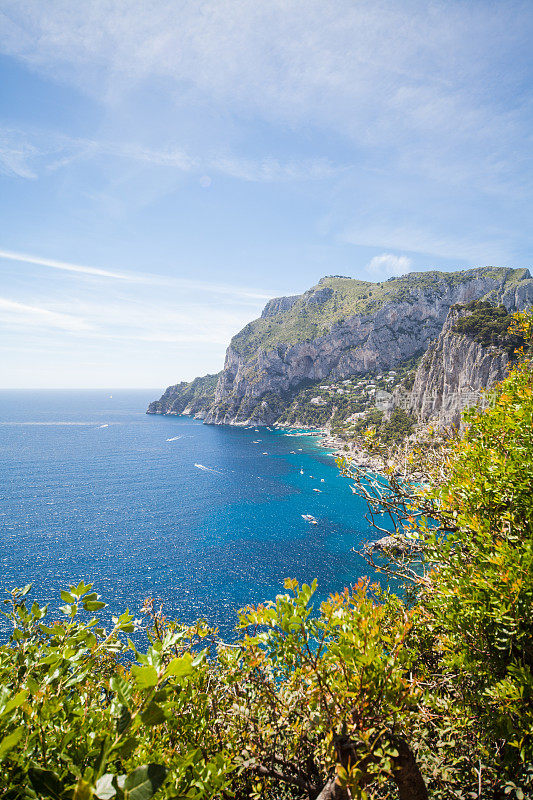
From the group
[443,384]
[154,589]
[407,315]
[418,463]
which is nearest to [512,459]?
[418,463]

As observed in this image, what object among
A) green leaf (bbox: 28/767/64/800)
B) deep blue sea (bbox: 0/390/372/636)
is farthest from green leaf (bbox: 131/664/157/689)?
deep blue sea (bbox: 0/390/372/636)

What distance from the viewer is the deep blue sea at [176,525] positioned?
152ft

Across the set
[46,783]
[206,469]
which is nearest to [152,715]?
[46,783]

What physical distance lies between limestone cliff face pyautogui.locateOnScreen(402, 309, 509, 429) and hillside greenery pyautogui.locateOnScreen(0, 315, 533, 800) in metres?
85.4

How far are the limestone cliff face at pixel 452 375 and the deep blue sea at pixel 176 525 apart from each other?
1391 inches

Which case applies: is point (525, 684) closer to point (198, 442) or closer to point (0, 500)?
point (0, 500)

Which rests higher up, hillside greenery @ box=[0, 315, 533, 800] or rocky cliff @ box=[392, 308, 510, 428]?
rocky cliff @ box=[392, 308, 510, 428]

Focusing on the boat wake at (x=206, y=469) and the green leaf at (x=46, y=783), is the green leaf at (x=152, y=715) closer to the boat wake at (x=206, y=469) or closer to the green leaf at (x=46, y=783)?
the green leaf at (x=46, y=783)

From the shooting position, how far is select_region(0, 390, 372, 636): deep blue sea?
46.3 m

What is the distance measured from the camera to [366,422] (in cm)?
13975

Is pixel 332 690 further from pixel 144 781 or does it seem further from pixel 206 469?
pixel 206 469

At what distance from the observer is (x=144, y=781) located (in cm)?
144

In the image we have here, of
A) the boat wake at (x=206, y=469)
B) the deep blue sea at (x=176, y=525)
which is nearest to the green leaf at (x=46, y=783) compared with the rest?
the deep blue sea at (x=176, y=525)

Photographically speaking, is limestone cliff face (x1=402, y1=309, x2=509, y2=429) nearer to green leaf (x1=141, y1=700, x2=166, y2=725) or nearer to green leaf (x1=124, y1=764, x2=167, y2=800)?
green leaf (x1=141, y1=700, x2=166, y2=725)
